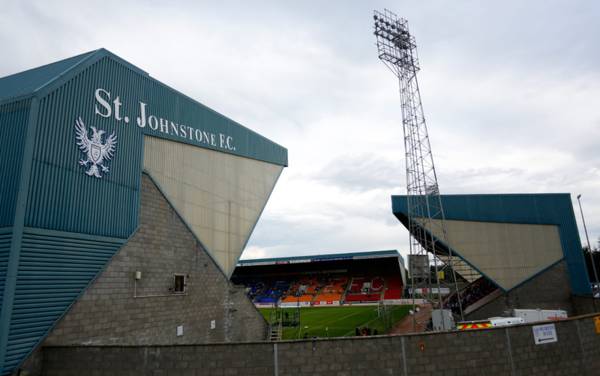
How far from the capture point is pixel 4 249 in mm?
12273

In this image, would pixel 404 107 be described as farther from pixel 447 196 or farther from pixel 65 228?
pixel 65 228

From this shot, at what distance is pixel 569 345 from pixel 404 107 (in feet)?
64.4

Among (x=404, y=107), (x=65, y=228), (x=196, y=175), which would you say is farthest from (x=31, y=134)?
(x=404, y=107)

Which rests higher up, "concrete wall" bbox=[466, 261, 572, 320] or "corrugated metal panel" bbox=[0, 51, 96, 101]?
"corrugated metal panel" bbox=[0, 51, 96, 101]

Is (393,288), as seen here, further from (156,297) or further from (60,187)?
(60,187)

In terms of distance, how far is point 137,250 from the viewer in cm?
1717

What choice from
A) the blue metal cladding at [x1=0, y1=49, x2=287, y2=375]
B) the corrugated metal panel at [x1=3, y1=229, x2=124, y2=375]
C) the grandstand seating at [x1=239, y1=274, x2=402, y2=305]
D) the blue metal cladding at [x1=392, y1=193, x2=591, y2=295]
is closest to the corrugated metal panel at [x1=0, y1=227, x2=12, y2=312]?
the blue metal cladding at [x1=0, y1=49, x2=287, y2=375]

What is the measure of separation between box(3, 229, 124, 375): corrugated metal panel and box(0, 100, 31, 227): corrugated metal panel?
99 centimetres

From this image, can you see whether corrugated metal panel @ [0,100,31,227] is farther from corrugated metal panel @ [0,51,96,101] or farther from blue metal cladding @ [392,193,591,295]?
blue metal cladding @ [392,193,591,295]

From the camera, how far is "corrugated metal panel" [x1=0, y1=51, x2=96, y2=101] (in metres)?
14.3

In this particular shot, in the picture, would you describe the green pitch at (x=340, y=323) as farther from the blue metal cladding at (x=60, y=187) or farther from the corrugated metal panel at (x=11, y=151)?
the corrugated metal panel at (x=11, y=151)

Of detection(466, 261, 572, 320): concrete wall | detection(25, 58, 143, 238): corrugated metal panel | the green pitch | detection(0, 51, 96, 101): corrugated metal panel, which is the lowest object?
the green pitch

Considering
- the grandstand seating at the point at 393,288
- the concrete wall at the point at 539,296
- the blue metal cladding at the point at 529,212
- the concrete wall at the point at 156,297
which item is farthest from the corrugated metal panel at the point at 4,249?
the grandstand seating at the point at 393,288

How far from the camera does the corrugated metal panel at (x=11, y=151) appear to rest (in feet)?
41.2
